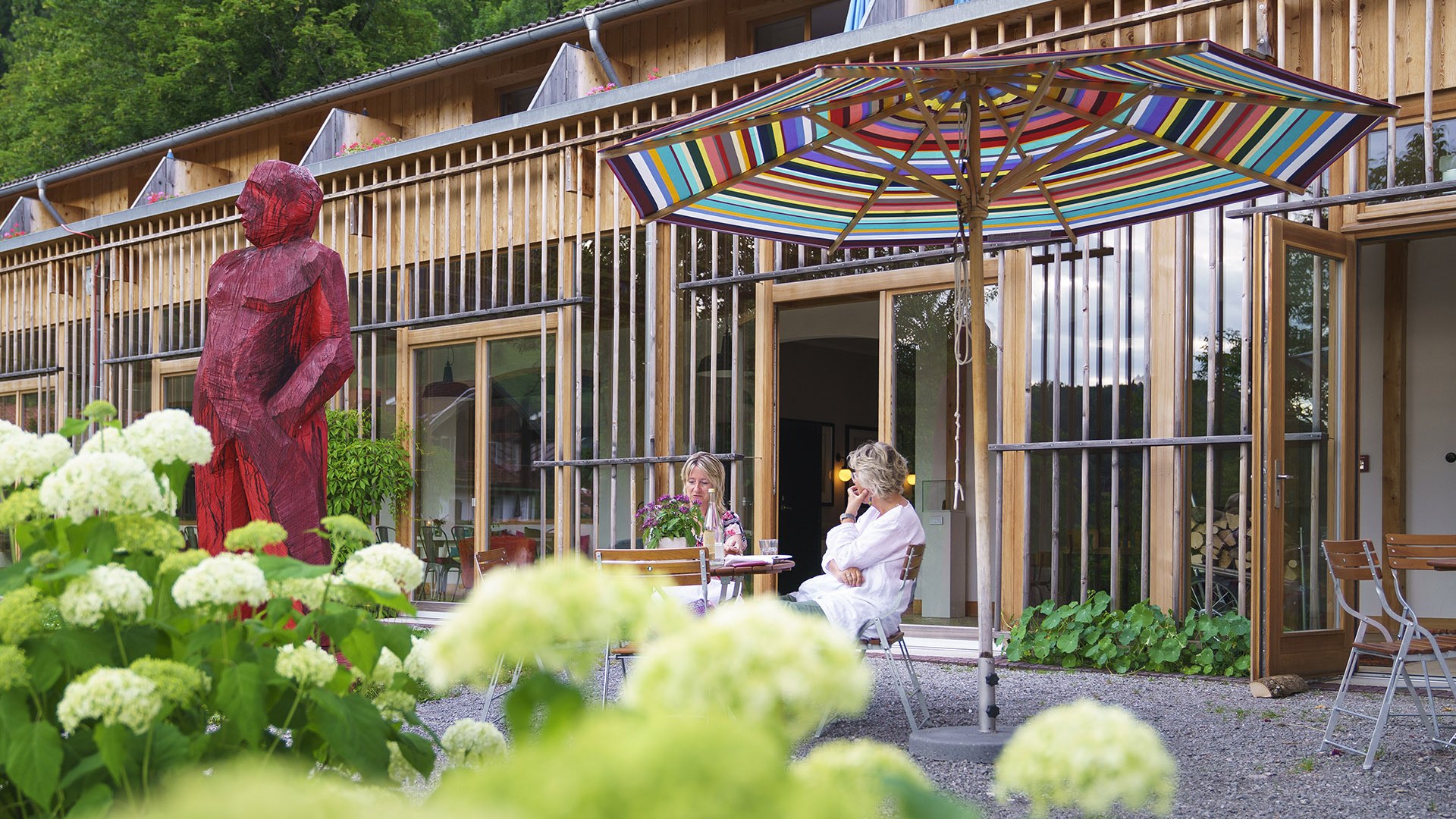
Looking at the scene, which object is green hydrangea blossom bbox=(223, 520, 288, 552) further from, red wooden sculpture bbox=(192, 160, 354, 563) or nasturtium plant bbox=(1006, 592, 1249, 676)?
nasturtium plant bbox=(1006, 592, 1249, 676)

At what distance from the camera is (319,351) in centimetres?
513

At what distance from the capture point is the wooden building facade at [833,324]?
6.94 m

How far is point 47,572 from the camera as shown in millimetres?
1629

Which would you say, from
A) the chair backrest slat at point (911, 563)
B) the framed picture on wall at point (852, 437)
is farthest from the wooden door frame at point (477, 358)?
the chair backrest slat at point (911, 563)

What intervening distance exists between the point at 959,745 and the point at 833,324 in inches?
220

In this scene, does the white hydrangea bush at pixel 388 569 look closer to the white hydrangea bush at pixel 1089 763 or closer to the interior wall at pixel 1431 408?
the white hydrangea bush at pixel 1089 763

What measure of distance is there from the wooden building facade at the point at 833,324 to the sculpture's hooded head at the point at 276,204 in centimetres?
432

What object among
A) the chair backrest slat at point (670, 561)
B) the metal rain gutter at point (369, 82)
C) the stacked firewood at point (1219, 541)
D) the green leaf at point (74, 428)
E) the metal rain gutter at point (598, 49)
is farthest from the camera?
the metal rain gutter at point (369, 82)

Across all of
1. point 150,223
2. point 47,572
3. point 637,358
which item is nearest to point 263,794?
point 47,572

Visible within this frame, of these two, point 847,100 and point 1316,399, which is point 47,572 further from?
point 1316,399

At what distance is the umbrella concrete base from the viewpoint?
4.64m

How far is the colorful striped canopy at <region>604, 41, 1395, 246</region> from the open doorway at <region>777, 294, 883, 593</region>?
6.26 m

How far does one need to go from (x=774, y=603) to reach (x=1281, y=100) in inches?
157

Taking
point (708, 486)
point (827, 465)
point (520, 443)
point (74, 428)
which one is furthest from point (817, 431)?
point (74, 428)
